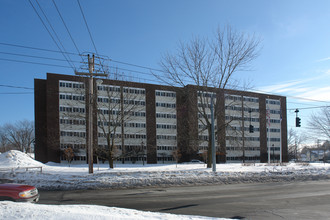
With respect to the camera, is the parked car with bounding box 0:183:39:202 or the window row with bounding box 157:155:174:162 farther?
the window row with bounding box 157:155:174:162

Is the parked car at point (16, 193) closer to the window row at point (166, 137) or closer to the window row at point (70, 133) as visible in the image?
the window row at point (70, 133)

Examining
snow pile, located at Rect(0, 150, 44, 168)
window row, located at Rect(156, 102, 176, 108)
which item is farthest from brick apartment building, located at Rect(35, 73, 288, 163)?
snow pile, located at Rect(0, 150, 44, 168)

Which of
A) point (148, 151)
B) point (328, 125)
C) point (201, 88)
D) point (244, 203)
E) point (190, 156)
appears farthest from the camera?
point (190, 156)

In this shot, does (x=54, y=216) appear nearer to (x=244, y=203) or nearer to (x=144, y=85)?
(x=244, y=203)

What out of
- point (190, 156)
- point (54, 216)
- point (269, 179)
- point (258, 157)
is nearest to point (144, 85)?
point (190, 156)

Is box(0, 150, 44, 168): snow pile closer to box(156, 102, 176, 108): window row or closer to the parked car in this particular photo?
the parked car

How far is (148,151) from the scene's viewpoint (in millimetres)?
58562

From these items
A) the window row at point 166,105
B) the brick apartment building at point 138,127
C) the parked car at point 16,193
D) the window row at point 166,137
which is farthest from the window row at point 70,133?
the parked car at point 16,193

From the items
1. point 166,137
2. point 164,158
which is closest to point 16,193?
point 166,137

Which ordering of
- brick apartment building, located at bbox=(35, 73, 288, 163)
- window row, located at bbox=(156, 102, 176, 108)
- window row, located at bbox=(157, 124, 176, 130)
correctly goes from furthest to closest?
window row, located at bbox=(156, 102, 176, 108) → window row, located at bbox=(157, 124, 176, 130) → brick apartment building, located at bbox=(35, 73, 288, 163)

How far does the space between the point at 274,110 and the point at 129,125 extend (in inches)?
1539

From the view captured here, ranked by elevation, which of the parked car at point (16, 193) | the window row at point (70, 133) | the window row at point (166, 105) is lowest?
the window row at point (70, 133)

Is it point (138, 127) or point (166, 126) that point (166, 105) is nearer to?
point (166, 126)

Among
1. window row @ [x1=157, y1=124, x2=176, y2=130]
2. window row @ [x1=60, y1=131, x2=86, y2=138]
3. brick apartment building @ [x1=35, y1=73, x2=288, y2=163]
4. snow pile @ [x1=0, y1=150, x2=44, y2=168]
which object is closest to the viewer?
snow pile @ [x1=0, y1=150, x2=44, y2=168]
